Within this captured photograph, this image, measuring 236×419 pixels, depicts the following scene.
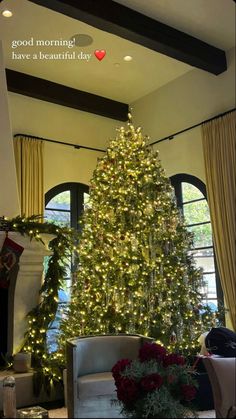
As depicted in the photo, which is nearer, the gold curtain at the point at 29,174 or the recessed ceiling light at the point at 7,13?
the recessed ceiling light at the point at 7,13

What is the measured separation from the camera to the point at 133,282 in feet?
16.8

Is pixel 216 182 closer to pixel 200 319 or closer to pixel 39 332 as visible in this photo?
pixel 200 319

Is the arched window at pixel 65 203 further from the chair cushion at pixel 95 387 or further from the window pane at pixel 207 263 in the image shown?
the chair cushion at pixel 95 387

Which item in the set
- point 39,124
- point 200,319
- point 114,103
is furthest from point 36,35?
point 200,319

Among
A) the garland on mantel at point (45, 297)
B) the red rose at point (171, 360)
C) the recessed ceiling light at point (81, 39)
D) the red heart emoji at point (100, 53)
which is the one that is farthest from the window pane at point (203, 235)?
the red rose at point (171, 360)

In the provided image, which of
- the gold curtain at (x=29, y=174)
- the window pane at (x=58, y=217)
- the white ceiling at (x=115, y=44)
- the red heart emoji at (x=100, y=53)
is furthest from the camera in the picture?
the window pane at (x=58, y=217)

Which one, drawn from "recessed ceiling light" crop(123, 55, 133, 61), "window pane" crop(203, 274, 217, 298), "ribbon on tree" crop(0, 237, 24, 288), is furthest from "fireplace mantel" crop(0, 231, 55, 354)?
"recessed ceiling light" crop(123, 55, 133, 61)

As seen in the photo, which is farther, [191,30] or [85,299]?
[191,30]

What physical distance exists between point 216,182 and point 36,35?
10.8 feet

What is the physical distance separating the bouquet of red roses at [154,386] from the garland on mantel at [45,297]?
79.5 inches

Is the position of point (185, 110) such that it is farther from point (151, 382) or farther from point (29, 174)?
point (151, 382)

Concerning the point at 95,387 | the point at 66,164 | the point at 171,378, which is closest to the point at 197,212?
the point at 66,164

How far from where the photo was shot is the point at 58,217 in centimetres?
750

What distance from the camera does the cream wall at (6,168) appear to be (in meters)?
5.40
